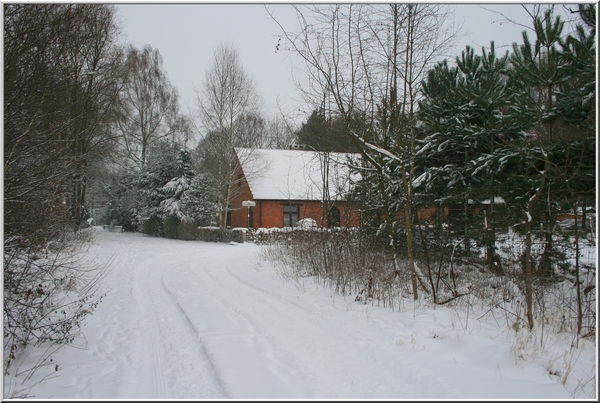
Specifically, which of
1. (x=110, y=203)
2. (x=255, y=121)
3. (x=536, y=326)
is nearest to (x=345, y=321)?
(x=536, y=326)

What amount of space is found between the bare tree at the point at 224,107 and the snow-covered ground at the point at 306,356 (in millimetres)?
20280

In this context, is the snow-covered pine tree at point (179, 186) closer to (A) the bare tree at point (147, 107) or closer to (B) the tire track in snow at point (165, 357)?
(A) the bare tree at point (147, 107)

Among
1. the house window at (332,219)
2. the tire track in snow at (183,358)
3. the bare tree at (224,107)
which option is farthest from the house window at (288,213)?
the tire track in snow at (183,358)

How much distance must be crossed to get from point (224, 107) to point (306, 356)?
23763 millimetres

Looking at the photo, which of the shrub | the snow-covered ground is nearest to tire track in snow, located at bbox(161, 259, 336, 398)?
the snow-covered ground

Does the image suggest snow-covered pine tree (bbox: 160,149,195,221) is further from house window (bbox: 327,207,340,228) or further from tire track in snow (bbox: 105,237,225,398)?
tire track in snow (bbox: 105,237,225,398)

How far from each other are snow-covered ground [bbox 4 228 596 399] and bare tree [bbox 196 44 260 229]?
66.5ft

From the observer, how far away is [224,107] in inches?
1043

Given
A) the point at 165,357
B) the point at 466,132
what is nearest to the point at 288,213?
the point at 466,132

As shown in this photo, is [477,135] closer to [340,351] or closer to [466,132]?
[466,132]

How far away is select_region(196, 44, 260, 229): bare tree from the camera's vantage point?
26.4m

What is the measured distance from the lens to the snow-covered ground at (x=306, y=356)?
3.74m

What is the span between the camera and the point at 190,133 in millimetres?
34719

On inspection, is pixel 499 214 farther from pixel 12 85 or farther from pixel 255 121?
pixel 255 121
